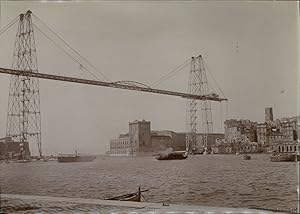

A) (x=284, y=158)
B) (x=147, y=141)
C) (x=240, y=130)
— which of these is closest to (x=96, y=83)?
(x=147, y=141)

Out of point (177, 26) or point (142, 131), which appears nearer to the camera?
point (177, 26)

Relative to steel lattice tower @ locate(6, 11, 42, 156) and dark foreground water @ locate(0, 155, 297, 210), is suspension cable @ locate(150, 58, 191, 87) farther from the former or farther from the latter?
steel lattice tower @ locate(6, 11, 42, 156)

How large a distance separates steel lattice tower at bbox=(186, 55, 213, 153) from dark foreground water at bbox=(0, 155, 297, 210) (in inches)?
9.5

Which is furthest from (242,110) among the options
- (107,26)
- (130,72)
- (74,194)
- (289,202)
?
(74,194)

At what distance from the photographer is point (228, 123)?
474 centimetres

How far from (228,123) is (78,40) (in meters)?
2.10

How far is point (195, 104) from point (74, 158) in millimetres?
1678

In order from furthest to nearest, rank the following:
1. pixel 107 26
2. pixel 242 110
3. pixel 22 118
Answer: pixel 22 118, pixel 107 26, pixel 242 110

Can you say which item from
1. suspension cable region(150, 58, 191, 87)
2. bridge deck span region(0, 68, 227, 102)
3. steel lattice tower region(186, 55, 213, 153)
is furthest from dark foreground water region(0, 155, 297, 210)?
suspension cable region(150, 58, 191, 87)

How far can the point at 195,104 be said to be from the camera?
4922mm

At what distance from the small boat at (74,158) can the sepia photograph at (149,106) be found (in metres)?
0.02

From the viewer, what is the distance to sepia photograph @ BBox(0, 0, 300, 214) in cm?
417

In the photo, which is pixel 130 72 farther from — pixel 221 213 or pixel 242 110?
pixel 221 213

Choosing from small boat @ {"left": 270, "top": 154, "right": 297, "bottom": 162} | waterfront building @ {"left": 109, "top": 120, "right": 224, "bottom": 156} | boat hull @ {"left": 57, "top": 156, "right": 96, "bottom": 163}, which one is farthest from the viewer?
boat hull @ {"left": 57, "top": 156, "right": 96, "bottom": 163}
